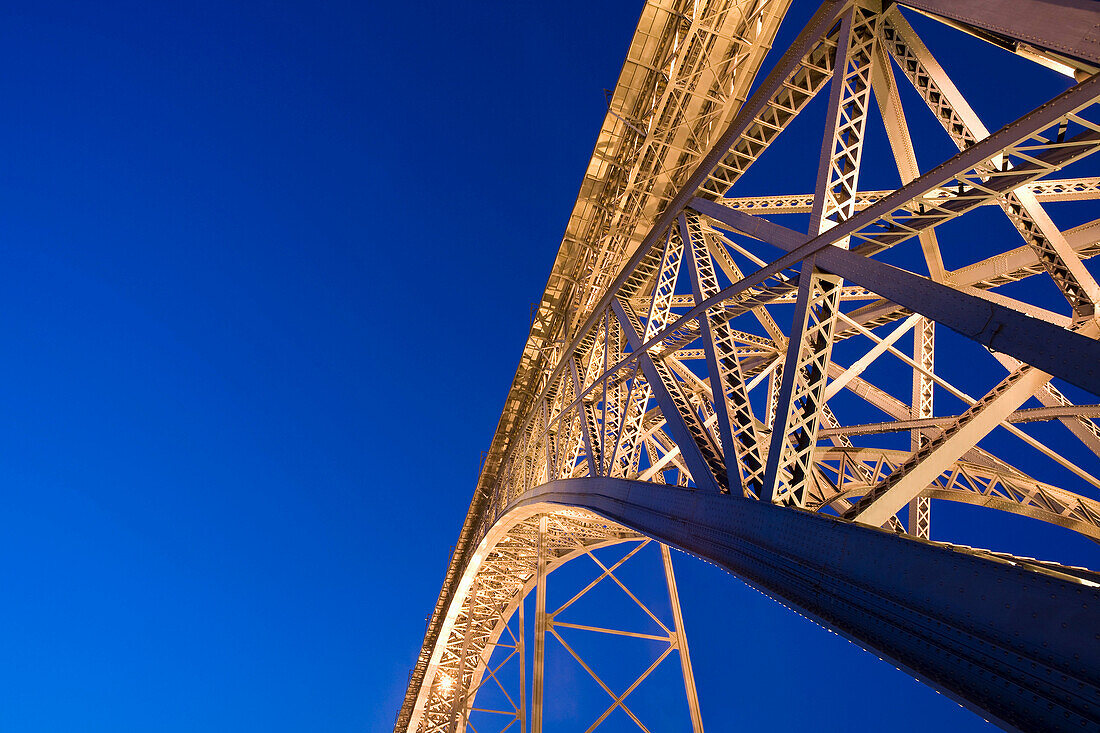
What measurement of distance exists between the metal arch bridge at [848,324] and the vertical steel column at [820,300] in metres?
0.03

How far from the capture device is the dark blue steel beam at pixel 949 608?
307 cm

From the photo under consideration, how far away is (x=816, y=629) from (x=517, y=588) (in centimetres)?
9234

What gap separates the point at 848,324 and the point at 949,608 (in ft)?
19.9

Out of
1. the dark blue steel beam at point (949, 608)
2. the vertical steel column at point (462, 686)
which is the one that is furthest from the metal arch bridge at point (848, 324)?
the vertical steel column at point (462, 686)

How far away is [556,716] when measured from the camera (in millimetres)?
102500

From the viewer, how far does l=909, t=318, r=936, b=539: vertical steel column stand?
8.48 m

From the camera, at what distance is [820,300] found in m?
6.02

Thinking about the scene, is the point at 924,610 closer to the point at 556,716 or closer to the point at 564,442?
the point at 564,442

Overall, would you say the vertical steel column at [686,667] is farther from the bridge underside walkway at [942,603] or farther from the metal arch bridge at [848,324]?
the bridge underside walkway at [942,603]

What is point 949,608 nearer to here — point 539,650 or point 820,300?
point 820,300

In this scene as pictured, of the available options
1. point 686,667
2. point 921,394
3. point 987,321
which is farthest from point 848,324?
point 686,667

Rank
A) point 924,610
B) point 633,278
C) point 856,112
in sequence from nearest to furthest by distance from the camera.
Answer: point 924,610 → point 856,112 → point 633,278

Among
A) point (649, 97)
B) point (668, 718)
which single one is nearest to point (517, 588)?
point (649, 97)

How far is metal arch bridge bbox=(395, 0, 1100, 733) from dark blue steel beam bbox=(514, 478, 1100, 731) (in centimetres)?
1
